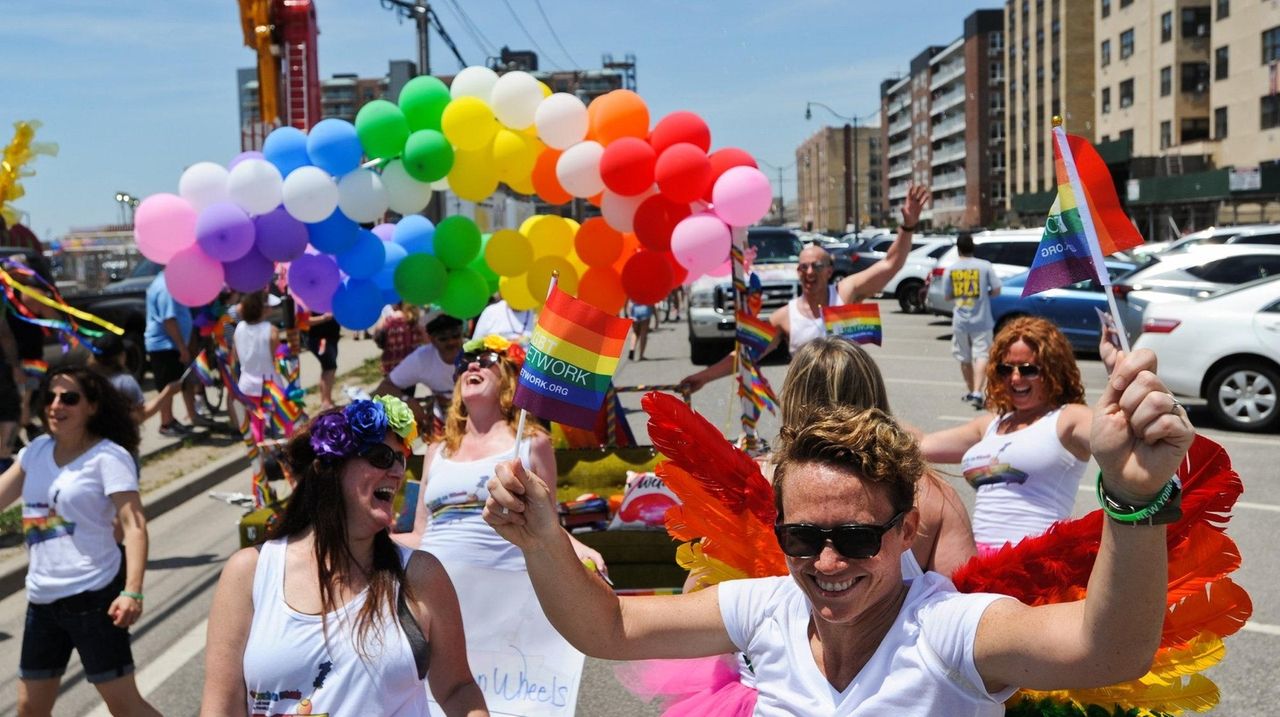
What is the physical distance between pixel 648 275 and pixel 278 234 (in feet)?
7.50

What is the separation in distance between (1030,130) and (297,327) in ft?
298

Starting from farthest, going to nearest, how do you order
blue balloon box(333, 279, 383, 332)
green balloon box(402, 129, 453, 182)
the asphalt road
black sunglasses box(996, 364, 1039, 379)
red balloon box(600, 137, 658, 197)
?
blue balloon box(333, 279, 383, 332)
green balloon box(402, 129, 453, 182)
red balloon box(600, 137, 658, 197)
the asphalt road
black sunglasses box(996, 364, 1039, 379)

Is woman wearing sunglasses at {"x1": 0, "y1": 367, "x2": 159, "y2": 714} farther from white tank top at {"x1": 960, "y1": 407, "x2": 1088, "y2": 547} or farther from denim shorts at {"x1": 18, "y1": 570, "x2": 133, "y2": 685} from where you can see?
white tank top at {"x1": 960, "y1": 407, "x2": 1088, "y2": 547}

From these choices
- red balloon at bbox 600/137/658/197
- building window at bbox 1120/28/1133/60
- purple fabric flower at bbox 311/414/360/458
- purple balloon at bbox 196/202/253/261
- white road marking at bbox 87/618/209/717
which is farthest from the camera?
building window at bbox 1120/28/1133/60

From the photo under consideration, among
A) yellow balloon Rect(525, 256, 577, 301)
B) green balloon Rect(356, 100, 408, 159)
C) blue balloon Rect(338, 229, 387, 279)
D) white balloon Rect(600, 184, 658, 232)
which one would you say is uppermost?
green balloon Rect(356, 100, 408, 159)

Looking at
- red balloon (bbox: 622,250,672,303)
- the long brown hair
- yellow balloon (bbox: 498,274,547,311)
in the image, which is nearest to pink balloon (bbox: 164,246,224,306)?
yellow balloon (bbox: 498,274,547,311)

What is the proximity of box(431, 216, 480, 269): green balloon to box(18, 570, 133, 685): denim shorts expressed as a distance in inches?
146

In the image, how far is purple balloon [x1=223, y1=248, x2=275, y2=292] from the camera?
721cm

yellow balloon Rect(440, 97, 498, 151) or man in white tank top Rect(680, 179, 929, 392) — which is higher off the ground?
yellow balloon Rect(440, 97, 498, 151)

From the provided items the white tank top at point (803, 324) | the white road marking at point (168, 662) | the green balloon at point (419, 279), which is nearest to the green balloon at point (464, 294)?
the green balloon at point (419, 279)

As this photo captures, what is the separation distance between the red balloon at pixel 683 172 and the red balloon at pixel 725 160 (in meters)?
0.06

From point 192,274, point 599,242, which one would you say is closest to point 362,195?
point 192,274

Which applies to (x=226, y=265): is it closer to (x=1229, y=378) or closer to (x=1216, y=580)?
(x=1216, y=580)

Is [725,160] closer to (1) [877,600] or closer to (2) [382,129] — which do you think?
(2) [382,129]
